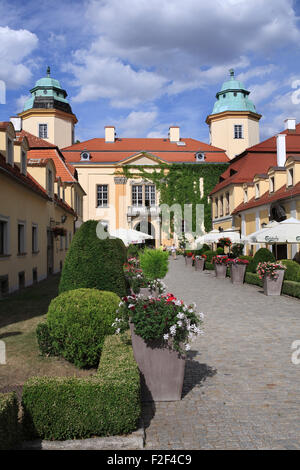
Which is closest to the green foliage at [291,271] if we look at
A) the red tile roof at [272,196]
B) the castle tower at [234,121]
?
the red tile roof at [272,196]

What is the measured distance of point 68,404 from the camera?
357cm

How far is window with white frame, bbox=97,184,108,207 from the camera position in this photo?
46.9 meters

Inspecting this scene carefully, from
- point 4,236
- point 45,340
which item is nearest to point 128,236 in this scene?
point 4,236

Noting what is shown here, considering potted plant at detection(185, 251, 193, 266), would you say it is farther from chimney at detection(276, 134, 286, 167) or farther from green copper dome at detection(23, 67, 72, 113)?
green copper dome at detection(23, 67, 72, 113)

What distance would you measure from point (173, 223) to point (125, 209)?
5.85 metres

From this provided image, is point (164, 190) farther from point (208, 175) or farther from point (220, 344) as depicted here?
point (220, 344)

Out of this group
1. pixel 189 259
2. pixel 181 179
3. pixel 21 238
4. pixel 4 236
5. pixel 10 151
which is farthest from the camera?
pixel 181 179

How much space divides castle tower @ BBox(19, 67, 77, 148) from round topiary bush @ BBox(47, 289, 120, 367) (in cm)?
4562

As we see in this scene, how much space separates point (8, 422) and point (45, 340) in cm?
299

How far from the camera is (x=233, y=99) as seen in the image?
49531mm

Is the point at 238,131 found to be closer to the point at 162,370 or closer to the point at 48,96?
the point at 48,96

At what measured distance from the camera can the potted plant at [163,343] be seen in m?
4.55

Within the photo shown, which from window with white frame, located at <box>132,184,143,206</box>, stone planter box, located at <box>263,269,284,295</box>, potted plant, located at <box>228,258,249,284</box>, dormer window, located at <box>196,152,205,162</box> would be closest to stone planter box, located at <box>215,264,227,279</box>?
potted plant, located at <box>228,258,249,284</box>

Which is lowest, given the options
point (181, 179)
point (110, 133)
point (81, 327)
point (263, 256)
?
point (81, 327)
